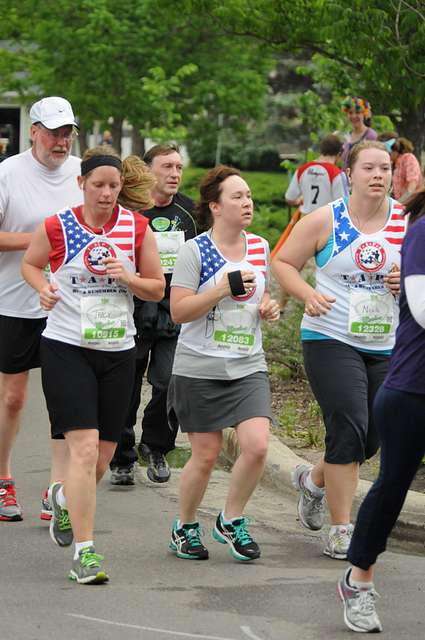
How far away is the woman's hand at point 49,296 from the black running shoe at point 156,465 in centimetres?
239

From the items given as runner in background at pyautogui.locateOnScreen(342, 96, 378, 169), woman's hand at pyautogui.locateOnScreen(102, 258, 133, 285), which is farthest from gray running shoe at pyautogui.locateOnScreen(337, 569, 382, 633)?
runner in background at pyautogui.locateOnScreen(342, 96, 378, 169)

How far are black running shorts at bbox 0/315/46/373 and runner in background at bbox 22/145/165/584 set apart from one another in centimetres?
93

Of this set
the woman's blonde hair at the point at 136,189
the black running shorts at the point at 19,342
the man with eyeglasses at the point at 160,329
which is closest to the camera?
the black running shorts at the point at 19,342

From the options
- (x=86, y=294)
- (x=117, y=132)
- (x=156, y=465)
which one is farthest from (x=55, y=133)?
(x=117, y=132)

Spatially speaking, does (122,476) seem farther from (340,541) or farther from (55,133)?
(55,133)

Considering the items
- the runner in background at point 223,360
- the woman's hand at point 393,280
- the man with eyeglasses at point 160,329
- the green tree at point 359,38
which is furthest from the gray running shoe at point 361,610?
the green tree at point 359,38

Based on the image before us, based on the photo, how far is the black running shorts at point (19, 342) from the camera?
7672mm

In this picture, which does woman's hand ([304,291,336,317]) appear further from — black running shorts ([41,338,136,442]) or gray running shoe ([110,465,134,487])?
gray running shoe ([110,465,134,487])

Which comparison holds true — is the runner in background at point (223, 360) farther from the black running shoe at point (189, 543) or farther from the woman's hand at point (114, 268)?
the woman's hand at point (114, 268)

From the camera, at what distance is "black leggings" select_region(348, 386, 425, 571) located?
543 cm

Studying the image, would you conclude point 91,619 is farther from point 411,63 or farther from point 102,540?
point 411,63

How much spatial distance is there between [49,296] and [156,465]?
2.47 meters

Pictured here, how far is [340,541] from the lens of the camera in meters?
6.96

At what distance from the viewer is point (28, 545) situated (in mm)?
7164
